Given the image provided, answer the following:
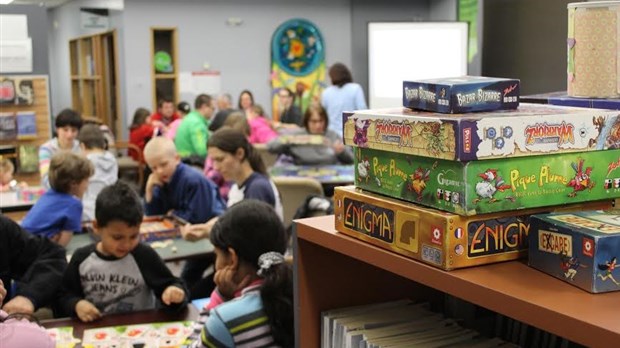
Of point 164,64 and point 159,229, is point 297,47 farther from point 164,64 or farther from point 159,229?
point 159,229

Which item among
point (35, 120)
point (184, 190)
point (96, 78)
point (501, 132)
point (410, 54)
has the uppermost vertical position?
point (410, 54)

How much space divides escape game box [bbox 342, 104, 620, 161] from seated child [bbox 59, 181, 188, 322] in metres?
1.85

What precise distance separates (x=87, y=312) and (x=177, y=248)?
102 cm

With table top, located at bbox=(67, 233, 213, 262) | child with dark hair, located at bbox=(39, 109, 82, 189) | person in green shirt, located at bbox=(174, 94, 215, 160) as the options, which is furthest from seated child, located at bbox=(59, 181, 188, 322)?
person in green shirt, located at bbox=(174, 94, 215, 160)

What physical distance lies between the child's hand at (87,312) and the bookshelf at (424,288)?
4.54 feet

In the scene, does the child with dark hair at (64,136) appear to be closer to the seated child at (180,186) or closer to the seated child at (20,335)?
the seated child at (180,186)

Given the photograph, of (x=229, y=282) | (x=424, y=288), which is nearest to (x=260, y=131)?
(x=229, y=282)

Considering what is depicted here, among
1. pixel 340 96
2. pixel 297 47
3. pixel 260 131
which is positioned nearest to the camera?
pixel 340 96

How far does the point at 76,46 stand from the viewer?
1402cm

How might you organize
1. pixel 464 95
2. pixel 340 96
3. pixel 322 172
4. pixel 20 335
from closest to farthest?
pixel 464 95 < pixel 20 335 < pixel 322 172 < pixel 340 96

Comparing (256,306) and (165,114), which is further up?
(165,114)

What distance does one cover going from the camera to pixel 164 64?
10844mm

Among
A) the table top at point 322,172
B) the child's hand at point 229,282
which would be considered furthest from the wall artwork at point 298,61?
the child's hand at point 229,282

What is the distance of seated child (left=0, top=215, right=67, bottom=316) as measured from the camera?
9.53 ft
